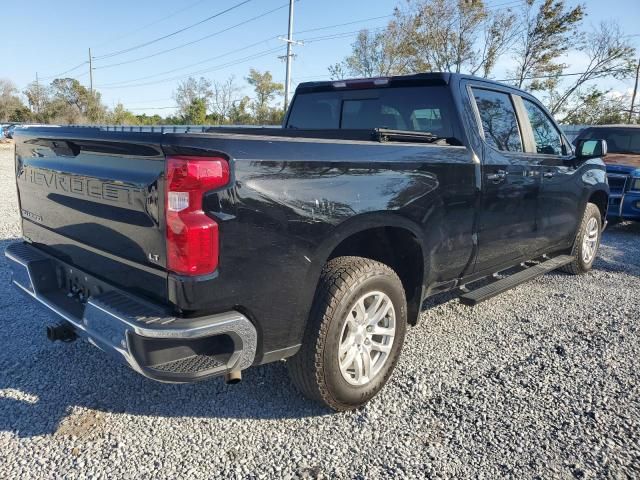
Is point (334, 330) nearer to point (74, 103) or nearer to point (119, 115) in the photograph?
point (119, 115)

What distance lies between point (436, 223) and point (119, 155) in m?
1.89

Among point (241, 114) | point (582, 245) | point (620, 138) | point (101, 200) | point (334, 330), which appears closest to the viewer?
point (101, 200)

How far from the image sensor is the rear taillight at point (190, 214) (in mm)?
1894

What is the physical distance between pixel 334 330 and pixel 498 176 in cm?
190

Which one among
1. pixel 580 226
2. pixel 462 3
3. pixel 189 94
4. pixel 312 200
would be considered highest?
pixel 462 3

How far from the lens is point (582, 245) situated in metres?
5.36

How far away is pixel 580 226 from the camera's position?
5.17 metres

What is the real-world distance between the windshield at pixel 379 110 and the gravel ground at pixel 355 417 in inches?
65.1

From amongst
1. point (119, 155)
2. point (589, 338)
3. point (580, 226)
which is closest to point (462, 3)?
point (580, 226)

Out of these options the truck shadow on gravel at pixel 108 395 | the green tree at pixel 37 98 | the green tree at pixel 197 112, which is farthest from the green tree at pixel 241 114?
the truck shadow on gravel at pixel 108 395

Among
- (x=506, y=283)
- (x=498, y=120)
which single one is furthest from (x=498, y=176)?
(x=506, y=283)

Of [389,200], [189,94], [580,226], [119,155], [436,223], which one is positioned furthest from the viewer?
[189,94]

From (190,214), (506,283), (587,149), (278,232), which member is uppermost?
(587,149)

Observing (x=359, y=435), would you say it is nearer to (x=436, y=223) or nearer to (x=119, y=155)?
(x=436, y=223)
